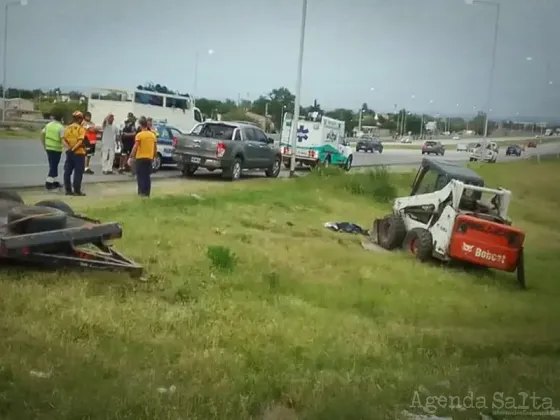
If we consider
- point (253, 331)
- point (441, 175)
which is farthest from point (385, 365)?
point (441, 175)

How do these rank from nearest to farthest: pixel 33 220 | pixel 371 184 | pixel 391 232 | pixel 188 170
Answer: pixel 33 220
pixel 391 232
pixel 371 184
pixel 188 170

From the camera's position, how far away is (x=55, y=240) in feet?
19.7

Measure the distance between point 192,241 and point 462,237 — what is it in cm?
300

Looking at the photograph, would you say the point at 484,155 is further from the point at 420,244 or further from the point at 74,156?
the point at 74,156

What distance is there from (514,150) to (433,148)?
2134 millimetres

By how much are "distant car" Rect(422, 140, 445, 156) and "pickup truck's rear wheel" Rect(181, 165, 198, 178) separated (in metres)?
9.29

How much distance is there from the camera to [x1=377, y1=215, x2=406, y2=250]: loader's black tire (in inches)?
385

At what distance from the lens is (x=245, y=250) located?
26.3 ft

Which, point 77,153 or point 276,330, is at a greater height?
point 77,153

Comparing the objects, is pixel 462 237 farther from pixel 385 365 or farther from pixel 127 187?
pixel 127 187

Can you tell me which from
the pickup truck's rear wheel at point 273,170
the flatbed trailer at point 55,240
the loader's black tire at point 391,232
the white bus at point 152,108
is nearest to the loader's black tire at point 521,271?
the loader's black tire at point 391,232

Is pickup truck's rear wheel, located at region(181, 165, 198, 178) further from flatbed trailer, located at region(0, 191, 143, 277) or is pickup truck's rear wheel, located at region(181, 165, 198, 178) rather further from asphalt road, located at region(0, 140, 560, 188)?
flatbed trailer, located at region(0, 191, 143, 277)

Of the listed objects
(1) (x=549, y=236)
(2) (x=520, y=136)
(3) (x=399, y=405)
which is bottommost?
(3) (x=399, y=405)

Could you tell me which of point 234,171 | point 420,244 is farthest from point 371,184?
point 234,171
